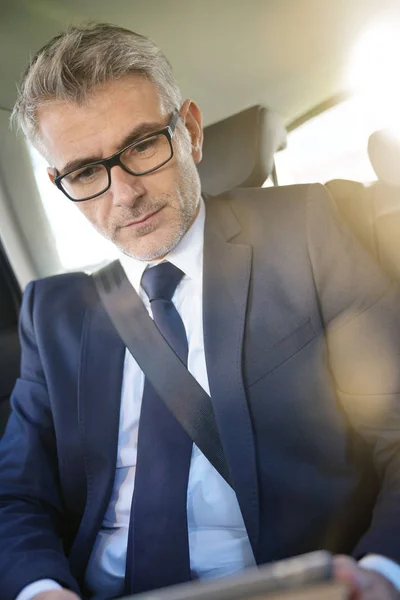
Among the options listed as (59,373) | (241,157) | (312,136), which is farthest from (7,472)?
(312,136)

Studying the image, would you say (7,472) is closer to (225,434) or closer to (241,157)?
(225,434)

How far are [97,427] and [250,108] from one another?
1145 millimetres

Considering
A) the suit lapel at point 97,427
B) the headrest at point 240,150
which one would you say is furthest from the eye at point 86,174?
the headrest at point 240,150

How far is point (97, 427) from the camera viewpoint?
3.91 feet

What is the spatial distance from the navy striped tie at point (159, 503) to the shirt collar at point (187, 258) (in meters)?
0.21

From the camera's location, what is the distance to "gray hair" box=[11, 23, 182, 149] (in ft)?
3.72

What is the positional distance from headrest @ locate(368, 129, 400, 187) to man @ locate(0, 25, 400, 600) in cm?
33

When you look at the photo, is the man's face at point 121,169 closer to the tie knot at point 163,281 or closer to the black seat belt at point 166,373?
the tie knot at point 163,281

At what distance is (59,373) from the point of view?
125 centimetres

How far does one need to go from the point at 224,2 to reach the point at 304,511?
144 cm

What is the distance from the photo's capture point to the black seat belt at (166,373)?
1120 millimetres

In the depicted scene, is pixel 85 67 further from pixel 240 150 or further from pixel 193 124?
pixel 240 150

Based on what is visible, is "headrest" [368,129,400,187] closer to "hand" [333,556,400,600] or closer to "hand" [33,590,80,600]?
"hand" [333,556,400,600]

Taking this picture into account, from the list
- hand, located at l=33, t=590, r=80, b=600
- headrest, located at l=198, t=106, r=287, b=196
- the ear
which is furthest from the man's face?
hand, located at l=33, t=590, r=80, b=600
